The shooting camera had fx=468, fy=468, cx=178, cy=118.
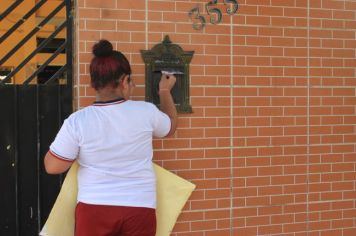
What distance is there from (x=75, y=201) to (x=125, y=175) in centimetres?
51

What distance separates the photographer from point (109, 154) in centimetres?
252

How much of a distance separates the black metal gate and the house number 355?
0.90 metres

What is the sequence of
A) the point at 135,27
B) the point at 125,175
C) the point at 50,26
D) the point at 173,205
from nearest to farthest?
the point at 125,175, the point at 173,205, the point at 135,27, the point at 50,26

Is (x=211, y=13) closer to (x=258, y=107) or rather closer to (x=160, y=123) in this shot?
(x=258, y=107)

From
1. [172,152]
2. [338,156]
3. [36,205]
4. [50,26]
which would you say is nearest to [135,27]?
[172,152]

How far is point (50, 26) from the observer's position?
6891mm

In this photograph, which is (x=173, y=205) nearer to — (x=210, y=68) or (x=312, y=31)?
(x=210, y=68)

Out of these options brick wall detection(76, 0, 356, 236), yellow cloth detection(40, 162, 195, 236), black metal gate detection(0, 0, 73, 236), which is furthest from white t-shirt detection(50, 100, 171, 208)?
black metal gate detection(0, 0, 73, 236)

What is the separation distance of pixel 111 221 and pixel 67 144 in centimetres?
Answer: 48

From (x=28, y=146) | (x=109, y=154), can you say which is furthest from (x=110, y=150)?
(x=28, y=146)

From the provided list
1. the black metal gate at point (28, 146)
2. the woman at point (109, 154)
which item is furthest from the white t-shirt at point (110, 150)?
the black metal gate at point (28, 146)

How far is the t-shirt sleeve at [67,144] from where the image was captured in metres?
2.49

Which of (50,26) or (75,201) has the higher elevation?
(50,26)

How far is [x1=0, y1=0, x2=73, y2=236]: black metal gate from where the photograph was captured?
3.37 metres
